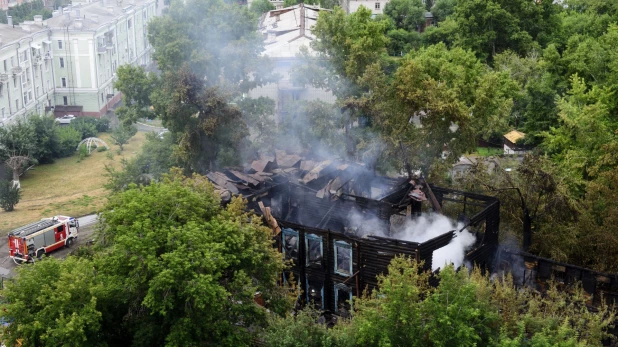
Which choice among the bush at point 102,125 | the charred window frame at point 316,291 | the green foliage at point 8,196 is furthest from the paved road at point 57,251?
the bush at point 102,125

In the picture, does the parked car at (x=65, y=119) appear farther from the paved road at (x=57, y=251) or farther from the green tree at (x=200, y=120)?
the green tree at (x=200, y=120)

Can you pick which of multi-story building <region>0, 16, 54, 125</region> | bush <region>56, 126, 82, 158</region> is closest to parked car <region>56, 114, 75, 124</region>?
multi-story building <region>0, 16, 54, 125</region>

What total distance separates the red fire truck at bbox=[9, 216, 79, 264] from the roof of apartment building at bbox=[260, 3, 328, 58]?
41.4 feet

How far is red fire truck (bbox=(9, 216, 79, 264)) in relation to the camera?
28406 mm

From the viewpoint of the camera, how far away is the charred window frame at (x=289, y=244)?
22.3 m

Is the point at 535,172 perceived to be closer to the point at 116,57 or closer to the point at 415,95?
the point at 415,95

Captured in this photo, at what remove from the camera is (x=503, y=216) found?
25.5 metres

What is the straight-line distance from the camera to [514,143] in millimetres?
41094

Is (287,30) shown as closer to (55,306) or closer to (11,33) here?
(11,33)

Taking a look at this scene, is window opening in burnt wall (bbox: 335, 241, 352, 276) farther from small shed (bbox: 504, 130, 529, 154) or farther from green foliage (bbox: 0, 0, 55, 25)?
green foliage (bbox: 0, 0, 55, 25)

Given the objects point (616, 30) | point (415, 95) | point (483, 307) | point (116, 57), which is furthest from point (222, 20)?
point (116, 57)

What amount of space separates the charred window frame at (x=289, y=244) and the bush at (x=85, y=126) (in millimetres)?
31723

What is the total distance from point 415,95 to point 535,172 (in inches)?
211

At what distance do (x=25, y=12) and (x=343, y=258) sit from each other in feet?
254
